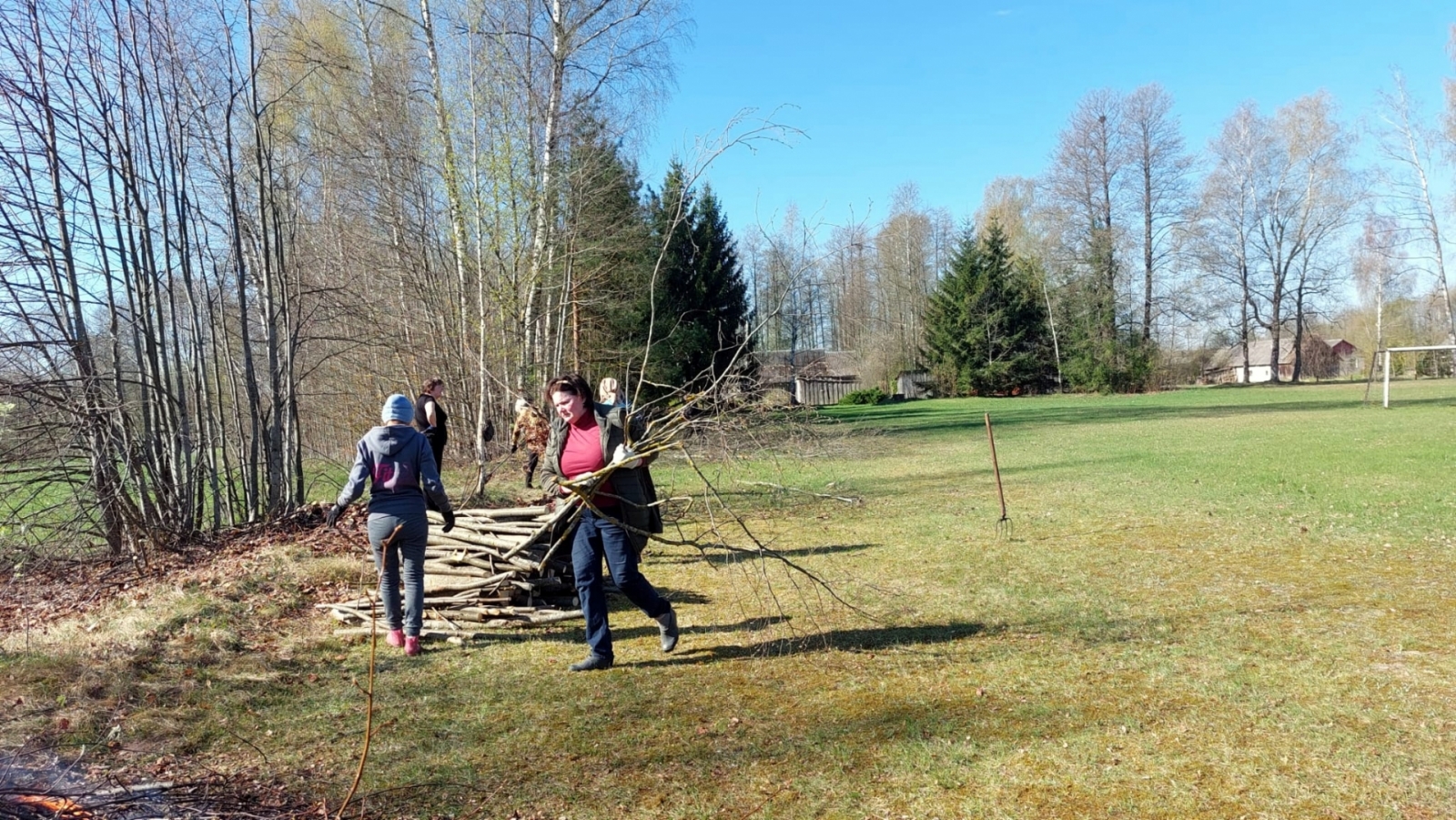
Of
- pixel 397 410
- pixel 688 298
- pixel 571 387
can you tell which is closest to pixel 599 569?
pixel 571 387

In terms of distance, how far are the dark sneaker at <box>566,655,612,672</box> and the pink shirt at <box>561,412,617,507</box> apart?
98 cm

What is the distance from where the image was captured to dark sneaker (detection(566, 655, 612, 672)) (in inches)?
202

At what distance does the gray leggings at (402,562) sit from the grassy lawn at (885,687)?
35 centimetres

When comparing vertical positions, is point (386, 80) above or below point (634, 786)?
above

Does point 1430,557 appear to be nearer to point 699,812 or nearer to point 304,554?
point 699,812

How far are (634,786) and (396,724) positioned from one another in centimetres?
155

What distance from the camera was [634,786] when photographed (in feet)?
11.9

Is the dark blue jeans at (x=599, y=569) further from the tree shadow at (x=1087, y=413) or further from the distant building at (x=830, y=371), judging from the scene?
the distant building at (x=830, y=371)

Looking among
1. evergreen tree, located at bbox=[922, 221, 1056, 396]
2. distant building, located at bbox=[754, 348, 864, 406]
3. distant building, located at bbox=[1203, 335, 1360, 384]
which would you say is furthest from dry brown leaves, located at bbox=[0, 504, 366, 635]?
distant building, located at bbox=[1203, 335, 1360, 384]

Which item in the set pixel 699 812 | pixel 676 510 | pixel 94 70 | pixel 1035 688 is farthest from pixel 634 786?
pixel 94 70

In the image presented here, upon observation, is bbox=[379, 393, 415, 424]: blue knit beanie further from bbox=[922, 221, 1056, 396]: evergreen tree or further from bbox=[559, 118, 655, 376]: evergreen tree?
bbox=[922, 221, 1056, 396]: evergreen tree

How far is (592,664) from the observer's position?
5.14 m

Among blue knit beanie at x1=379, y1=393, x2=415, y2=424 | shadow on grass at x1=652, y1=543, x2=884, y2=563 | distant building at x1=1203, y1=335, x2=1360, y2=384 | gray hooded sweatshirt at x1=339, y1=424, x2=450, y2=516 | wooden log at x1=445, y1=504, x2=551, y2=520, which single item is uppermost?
distant building at x1=1203, y1=335, x2=1360, y2=384

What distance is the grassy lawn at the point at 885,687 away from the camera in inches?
140
